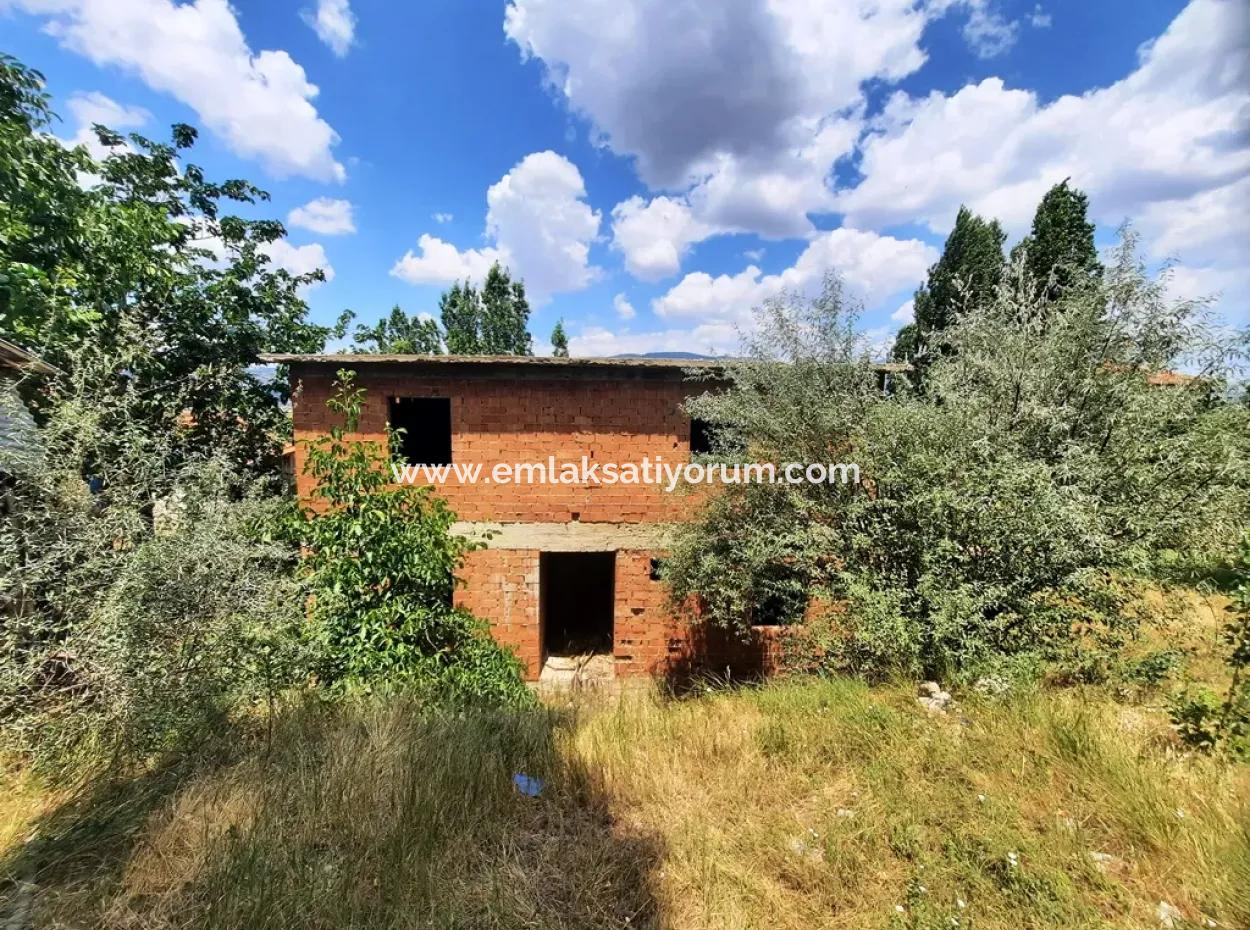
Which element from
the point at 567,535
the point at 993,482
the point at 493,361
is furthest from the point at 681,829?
the point at 493,361

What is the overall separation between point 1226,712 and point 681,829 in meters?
3.41

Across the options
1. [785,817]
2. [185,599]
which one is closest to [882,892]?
[785,817]

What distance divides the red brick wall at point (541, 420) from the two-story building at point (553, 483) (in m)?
0.02

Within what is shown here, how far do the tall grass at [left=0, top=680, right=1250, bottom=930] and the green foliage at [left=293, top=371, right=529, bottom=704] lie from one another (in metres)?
1.25

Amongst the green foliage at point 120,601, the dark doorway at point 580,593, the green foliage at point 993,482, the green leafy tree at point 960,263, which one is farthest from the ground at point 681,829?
the green leafy tree at point 960,263

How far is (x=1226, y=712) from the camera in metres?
2.97

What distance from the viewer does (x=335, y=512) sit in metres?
5.26

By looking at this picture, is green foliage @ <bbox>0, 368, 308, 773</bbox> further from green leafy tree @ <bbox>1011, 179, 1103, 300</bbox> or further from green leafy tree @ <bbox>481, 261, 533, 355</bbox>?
green leafy tree @ <bbox>481, 261, 533, 355</bbox>

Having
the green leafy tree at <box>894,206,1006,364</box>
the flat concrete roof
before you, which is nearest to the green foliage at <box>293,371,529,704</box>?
the flat concrete roof

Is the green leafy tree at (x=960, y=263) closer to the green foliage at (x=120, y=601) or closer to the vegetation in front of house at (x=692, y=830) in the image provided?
the vegetation in front of house at (x=692, y=830)

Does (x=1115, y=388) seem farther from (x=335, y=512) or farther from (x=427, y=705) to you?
(x=335, y=512)

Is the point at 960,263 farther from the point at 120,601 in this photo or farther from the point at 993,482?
the point at 120,601

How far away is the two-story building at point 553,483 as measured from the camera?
7.27 meters

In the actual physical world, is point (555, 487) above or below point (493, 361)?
below
